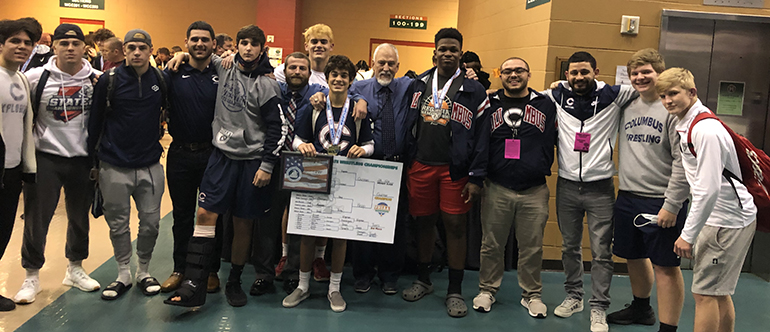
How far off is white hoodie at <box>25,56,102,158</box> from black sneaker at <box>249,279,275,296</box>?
4.69ft

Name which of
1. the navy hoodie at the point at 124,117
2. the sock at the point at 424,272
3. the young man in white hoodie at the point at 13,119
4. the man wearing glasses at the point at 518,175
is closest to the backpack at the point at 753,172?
the man wearing glasses at the point at 518,175

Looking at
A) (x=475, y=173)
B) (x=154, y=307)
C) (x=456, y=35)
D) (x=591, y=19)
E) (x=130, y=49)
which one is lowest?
(x=154, y=307)

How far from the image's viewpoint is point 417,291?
3906 millimetres

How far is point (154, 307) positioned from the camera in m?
3.46

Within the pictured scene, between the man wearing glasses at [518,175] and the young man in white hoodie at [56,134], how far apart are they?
2667 mm

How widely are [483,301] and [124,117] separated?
271 centimetres

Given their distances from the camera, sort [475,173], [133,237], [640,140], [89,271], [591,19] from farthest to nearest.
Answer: [133,237] < [591,19] < [89,271] < [475,173] < [640,140]

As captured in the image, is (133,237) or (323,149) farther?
(133,237)

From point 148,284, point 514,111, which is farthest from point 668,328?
point 148,284

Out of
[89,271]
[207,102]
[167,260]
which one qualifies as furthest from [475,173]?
[89,271]

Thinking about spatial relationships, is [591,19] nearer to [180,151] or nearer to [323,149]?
[323,149]

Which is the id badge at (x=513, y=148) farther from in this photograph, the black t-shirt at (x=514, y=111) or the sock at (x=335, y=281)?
the sock at (x=335, y=281)

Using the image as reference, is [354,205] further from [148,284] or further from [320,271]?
[148,284]

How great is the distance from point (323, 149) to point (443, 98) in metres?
0.87
